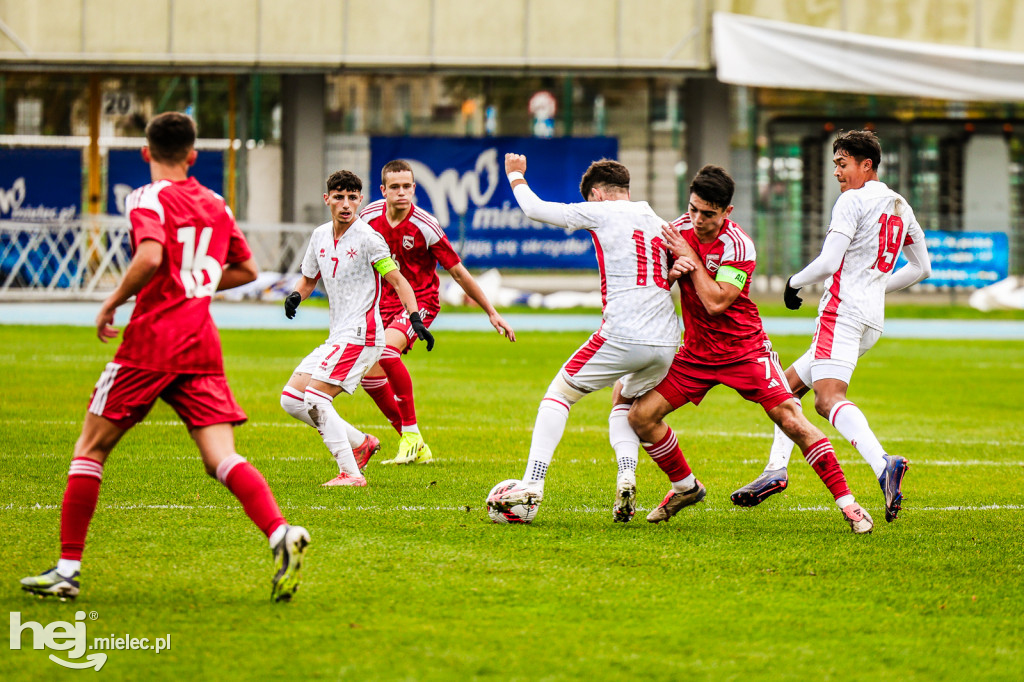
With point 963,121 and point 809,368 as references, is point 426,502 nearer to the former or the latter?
point 809,368

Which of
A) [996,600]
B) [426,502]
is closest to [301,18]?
[426,502]

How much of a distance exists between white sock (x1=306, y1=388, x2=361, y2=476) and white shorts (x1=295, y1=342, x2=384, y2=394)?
0.39ft

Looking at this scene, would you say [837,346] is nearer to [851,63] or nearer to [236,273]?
[236,273]

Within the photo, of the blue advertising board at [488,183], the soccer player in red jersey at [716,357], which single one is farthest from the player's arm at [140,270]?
the blue advertising board at [488,183]

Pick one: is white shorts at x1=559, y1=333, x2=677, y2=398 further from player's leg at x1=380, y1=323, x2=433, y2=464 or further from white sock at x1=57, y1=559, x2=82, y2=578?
white sock at x1=57, y1=559, x2=82, y2=578

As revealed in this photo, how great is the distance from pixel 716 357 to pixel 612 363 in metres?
0.55

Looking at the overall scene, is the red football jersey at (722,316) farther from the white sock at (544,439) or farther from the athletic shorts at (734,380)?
the white sock at (544,439)

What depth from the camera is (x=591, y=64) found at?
2559 centimetres

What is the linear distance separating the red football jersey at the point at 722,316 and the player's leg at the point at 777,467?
0.49 m

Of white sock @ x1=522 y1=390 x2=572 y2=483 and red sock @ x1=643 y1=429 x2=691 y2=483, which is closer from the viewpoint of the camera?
white sock @ x1=522 y1=390 x2=572 y2=483

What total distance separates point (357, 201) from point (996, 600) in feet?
14.9

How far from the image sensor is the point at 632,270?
246 inches

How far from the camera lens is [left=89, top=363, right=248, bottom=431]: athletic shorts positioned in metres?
4.78

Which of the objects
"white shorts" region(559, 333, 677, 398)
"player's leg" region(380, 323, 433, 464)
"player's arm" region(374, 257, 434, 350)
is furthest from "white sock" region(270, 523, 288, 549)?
"player's leg" region(380, 323, 433, 464)
